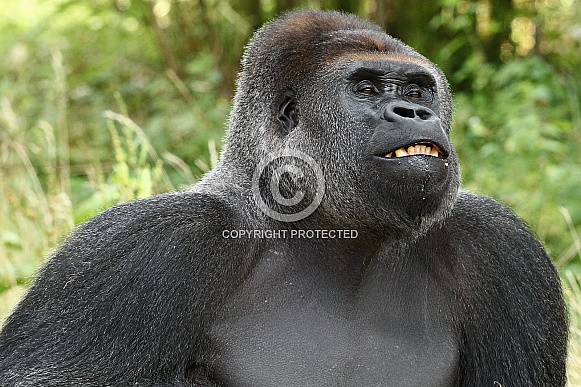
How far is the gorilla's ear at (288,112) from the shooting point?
2.99 meters

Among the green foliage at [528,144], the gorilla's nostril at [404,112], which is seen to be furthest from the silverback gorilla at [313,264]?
the green foliage at [528,144]

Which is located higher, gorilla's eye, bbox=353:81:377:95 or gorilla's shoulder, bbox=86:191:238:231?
gorilla's eye, bbox=353:81:377:95

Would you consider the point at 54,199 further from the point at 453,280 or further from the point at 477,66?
the point at 477,66

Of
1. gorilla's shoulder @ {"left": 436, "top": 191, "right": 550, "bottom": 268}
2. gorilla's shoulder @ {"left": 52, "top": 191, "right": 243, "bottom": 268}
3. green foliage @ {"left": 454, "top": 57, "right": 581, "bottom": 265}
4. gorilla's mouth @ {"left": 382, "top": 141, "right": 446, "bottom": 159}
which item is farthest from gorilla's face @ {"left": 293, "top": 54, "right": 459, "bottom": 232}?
green foliage @ {"left": 454, "top": 57, "right": 581, "bottom": 265}

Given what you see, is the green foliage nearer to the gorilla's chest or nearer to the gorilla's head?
the gorilla's chest

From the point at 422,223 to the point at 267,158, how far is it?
23.2 inches

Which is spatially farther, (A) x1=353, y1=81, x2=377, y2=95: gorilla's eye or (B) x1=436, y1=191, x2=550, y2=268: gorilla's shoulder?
(B) x1=436, y1=191, x2=550, y2=268: gorilla's shoulder

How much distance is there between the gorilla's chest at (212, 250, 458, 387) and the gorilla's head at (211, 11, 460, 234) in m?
0.26

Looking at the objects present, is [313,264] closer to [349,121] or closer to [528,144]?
[349,121]

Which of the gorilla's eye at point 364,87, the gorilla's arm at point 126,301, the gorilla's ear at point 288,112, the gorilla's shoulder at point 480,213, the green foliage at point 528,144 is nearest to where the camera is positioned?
the gorilla's arm at point 126,301

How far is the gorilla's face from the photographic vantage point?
2648mm

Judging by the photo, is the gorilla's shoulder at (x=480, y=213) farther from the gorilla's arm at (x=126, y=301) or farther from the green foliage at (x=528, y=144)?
the green foliage at (x=528, y=144)

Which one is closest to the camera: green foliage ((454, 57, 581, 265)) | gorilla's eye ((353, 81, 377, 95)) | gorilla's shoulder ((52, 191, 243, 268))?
gorilla's shoulder ((52, 191, 243, 268))

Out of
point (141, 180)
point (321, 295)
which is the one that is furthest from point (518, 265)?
point (141, 180)
